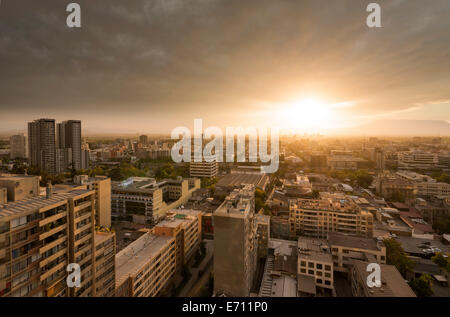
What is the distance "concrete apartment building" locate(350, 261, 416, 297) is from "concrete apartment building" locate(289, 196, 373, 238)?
217cm

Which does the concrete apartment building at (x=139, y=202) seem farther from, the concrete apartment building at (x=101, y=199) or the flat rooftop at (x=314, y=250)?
the flat rooftop at (x=314, y=250)

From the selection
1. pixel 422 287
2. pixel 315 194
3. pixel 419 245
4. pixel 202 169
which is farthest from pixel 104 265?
pixel 202 169

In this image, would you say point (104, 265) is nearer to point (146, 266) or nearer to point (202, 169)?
point (146, 266)

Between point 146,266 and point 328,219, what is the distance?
5341 mm

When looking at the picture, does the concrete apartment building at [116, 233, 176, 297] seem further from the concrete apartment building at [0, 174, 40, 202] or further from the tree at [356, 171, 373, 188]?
the tree at [356, 171, 373, 188]

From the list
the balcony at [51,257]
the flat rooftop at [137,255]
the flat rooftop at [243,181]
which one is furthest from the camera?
the flat rooftop at [243,181]

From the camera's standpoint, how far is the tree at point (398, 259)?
5.15 meters

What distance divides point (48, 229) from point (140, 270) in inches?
79.1

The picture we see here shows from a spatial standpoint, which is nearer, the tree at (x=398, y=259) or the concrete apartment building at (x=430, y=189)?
the tree at (x=398, y=259)

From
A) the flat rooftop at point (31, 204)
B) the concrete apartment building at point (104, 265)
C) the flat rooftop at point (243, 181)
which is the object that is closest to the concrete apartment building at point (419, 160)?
the flat rooftop at point (243, 181)

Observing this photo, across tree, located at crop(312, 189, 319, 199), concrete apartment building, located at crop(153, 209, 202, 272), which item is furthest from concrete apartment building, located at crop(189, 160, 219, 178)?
concrete apartment building, located at crop(153, 209, 202, 272)

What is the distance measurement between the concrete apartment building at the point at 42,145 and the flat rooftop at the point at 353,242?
15.6 metres
